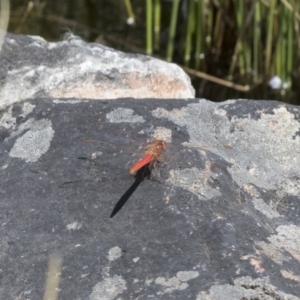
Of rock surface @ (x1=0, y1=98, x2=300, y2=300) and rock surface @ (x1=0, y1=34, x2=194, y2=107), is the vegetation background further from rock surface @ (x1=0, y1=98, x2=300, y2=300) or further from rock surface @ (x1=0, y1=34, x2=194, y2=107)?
rock surface @ (x1=0, y1=98, x2=300, y2=300)

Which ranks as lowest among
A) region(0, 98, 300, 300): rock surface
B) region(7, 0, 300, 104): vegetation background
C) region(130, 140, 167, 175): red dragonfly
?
region(7, 0, 300, 104): vegetation background

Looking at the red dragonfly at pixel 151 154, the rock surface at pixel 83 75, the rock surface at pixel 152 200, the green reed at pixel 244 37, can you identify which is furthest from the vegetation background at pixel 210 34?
the red dragonfly at pixel 151 154

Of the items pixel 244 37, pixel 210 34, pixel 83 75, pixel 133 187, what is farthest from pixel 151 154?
pixel 210 34

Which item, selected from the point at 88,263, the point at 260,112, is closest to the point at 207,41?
the point at 260,112

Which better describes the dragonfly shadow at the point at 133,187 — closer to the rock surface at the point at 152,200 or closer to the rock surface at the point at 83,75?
the rock surface at the point at 152,200

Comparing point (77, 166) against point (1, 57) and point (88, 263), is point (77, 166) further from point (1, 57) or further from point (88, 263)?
point (1, 57)

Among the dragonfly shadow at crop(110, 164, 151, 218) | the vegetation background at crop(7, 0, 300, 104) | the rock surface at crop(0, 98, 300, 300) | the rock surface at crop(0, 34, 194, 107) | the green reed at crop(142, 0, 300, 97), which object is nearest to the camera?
the rock surface at crop(0, 98, 300, 300)

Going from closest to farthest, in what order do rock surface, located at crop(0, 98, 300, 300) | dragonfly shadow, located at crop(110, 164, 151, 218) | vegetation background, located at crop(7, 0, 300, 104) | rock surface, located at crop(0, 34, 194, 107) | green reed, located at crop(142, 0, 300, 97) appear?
rock surface, located at crop(0, 98, 300, 300)
dragonfly shadow, located at crop(110, 164, 151, 218)
rock surface, located at crop(0, 34, 194, 107)
green reed, located at crop(142, 0, 300, 97)
vegetation background, located at crop(7, 0, 300, 104)

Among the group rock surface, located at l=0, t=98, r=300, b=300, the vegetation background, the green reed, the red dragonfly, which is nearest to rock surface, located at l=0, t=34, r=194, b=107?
rock surface, located at l=0, t=98, r=300, b=300
